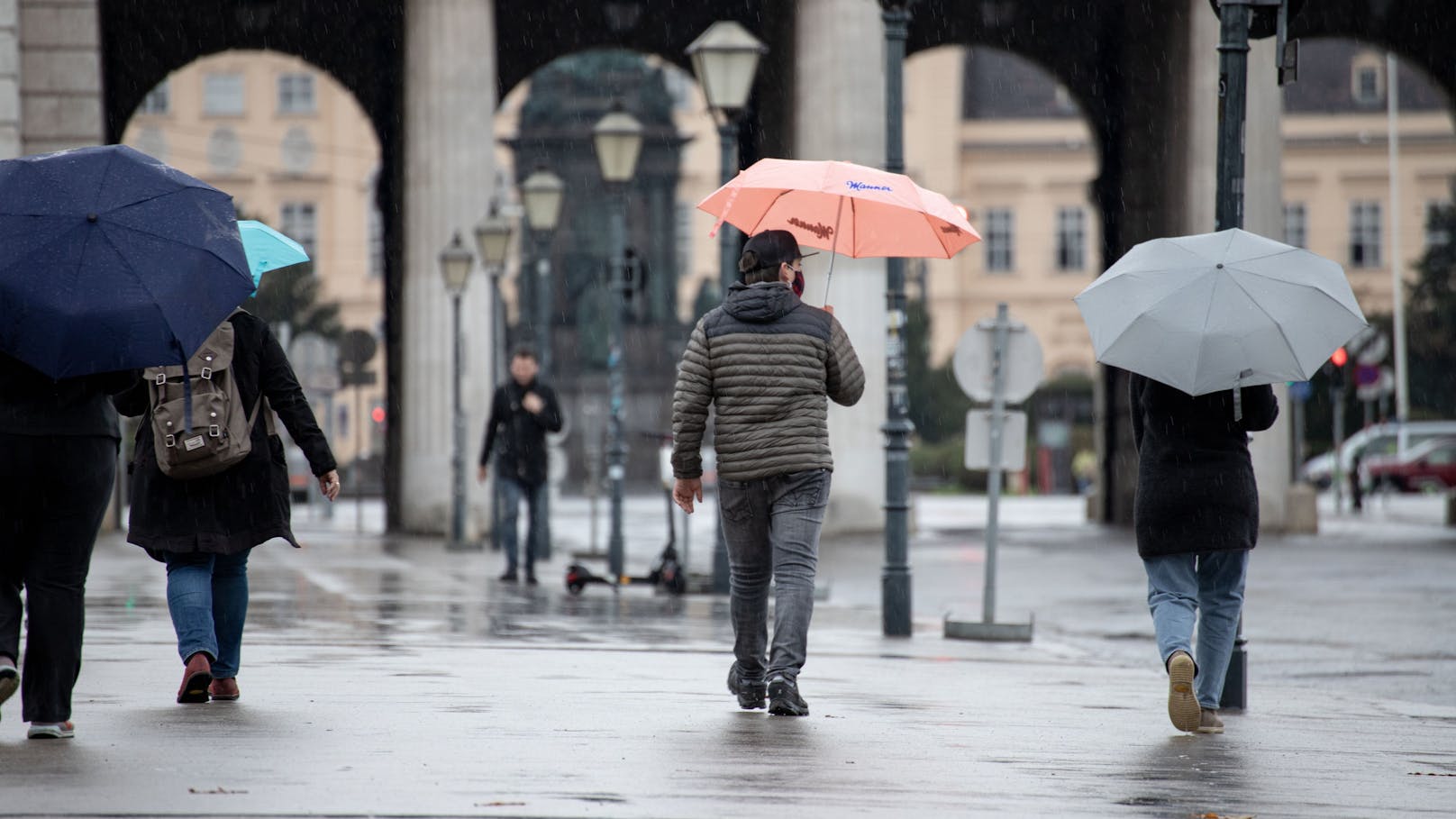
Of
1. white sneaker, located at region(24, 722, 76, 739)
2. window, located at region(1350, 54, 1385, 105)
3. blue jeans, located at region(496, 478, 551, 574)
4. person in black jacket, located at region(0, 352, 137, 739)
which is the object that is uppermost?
window, located at region(1350, 54, 1385, 105)

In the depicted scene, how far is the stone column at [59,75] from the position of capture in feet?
80.9

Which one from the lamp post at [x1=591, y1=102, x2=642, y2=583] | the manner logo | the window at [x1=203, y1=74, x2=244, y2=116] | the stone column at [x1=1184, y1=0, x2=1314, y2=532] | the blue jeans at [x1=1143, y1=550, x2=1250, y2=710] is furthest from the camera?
the window at [x1=203, y1=74, x2=244, y2=116]

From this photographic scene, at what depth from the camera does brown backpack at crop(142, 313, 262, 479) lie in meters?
8.41

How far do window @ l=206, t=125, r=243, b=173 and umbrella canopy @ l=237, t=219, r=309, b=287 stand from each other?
72448 millimetres

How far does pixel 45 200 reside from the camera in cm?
735

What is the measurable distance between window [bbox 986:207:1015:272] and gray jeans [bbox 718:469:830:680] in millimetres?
74555

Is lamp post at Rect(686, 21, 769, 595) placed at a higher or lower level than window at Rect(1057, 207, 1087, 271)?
lower

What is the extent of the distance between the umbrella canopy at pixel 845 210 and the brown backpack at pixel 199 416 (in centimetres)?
228

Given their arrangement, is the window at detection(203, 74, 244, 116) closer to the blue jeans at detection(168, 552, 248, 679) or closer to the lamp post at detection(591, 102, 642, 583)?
the lamp post at detection(591, 102, 642, 583)

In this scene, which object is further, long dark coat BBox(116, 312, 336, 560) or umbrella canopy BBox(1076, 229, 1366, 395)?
umbrella canopy BBox(1076, 229, 1366, 395)

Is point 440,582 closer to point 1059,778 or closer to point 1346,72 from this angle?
point 1059,778

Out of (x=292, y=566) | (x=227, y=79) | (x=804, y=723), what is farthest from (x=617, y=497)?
(x=227, y=79)

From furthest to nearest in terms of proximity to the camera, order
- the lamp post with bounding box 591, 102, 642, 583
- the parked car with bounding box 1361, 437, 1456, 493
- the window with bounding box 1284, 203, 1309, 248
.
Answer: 1. the window with bounding box 1284, 203, 1309, 248
2. the parked car with bounding box 1361, 437, 1456, 493
3. the lamp post with bounding box 591, 102, 642, 583

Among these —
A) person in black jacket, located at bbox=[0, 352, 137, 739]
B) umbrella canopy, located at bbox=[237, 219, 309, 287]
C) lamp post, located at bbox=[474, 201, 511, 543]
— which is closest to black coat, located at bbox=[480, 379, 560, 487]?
lamp post, located at bbox=[474, 201, 511, 543]
